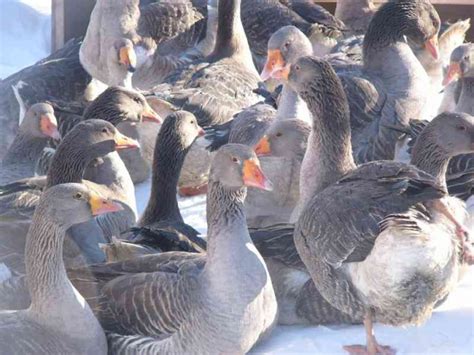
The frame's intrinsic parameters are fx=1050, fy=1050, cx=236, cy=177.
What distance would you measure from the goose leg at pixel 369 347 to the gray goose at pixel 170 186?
1047 millimetres

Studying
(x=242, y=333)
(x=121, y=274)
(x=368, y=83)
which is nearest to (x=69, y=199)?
(x=121, y=274)

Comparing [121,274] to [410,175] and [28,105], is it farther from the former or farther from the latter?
[28,105]

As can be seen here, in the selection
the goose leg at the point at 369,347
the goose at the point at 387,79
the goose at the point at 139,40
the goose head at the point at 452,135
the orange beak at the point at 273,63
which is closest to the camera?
the goose leg at the point at 369,347

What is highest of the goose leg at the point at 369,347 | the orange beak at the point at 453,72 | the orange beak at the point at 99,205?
the orange beak at the point at 99,205

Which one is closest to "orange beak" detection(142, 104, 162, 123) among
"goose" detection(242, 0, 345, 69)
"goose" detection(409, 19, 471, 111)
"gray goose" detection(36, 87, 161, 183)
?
"gray goose" detection(36, 87, 161, 183)

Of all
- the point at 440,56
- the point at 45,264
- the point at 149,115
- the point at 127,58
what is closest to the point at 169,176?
the point at 149,115

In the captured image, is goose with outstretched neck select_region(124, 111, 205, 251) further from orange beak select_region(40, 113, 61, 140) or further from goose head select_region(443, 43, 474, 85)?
goose head select_region(443, 43, 474, 85)

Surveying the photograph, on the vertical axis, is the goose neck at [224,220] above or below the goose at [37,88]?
above

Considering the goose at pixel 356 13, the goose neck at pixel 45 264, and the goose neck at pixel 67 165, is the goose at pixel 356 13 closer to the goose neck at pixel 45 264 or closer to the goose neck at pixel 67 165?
the goose neck at pixel 67 165

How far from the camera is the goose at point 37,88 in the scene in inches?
328

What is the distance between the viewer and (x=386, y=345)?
550cm

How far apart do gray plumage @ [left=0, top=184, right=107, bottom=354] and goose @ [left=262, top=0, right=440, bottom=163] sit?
9.12 ft

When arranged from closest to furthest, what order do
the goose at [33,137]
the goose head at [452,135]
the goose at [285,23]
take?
the goose head at [452,135] → the goose at [33,137] → the goose at [285,23]

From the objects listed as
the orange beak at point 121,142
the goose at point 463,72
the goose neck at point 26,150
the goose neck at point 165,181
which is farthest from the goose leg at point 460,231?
the goose neck at point 26,150
